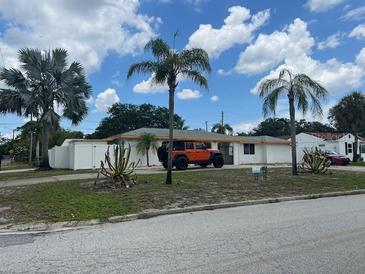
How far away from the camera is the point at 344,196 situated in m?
15.3

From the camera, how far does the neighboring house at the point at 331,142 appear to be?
47.9 meters

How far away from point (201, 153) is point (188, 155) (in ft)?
3.77

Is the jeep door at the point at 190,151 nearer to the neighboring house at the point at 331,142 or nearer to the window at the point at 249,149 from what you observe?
the window at the point at 249,149

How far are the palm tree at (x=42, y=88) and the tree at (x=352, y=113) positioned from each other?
31198 millimetres

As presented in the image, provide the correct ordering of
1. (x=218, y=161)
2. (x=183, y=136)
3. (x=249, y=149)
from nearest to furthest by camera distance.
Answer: (x=218, y=161) < (x=183, y=136) < (x=249, y=149)

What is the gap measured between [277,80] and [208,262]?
673 inches

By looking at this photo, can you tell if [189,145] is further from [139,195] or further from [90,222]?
[90,222]

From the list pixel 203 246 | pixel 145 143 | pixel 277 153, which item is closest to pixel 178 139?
pixel 145 143

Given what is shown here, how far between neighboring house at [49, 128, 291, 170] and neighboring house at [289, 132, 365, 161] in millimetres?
5629

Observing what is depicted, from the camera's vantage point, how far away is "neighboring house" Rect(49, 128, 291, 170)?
30.7 meters

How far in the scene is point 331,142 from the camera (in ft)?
158

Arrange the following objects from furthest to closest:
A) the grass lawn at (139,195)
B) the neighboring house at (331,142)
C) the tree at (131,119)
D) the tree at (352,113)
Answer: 1. the tree at (131,119)
2. the neighboring house at (331,142)
3. the tree at (352,113)
4. the grass lawn at (139,195)

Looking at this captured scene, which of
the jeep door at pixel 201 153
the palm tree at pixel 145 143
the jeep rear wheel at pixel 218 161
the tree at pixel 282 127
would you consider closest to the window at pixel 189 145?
the jeep door at pixel 201 153

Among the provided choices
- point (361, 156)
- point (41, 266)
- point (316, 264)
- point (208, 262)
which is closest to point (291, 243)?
point (316, 264)
